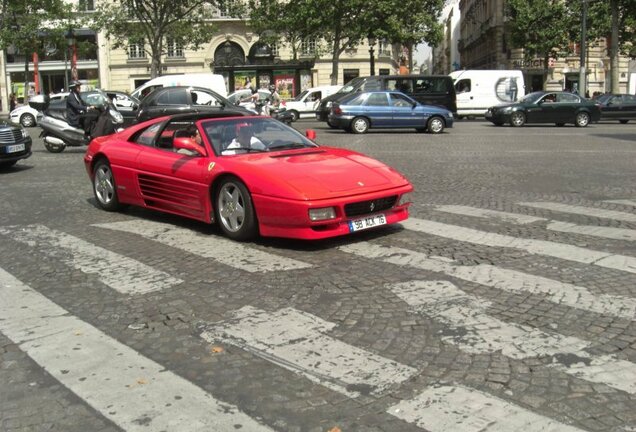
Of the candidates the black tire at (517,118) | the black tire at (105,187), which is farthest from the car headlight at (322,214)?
the black tire at (517,118)

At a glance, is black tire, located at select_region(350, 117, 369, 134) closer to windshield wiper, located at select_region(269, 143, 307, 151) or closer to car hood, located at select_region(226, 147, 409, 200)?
windshield wiper, located at select_region(269, 143, 307, 151)

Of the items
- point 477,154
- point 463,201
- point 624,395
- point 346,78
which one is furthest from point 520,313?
point 346,78

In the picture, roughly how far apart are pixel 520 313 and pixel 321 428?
6.78ft

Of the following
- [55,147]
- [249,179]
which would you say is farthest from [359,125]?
[249,179]

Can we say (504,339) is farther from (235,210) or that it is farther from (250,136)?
(250,136)

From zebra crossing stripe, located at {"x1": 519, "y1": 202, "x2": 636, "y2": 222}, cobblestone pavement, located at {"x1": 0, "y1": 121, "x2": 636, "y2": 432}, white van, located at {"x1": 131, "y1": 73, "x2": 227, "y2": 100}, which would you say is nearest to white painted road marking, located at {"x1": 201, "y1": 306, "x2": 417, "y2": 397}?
cobblestone pavement, located at {"x1": 0, "y1": 121, "x2": 636, "y2": 432}

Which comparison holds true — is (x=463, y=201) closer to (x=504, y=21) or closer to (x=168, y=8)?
(x=168, y=8)

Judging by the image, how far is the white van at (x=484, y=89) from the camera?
3394 cm

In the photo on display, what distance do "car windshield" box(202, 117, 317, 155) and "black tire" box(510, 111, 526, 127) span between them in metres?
22.2

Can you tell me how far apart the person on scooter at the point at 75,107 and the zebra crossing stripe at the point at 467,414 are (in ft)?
51.3

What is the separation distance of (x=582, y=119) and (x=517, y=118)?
283 cm

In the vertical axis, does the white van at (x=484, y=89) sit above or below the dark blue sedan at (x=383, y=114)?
above

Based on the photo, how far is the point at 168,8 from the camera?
41188 mm

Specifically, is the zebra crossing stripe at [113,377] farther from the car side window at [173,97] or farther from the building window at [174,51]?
the building window at [174,51]
